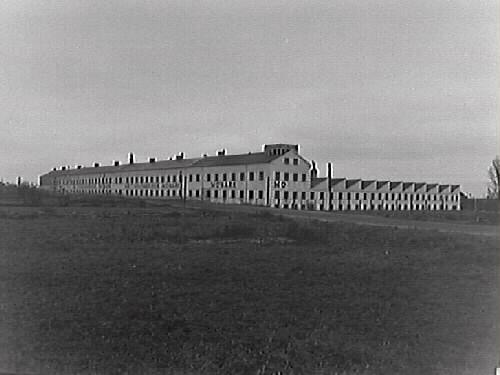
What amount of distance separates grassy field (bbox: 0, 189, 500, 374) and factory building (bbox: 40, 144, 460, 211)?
2.21 metres

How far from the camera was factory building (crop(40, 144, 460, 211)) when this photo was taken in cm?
1290

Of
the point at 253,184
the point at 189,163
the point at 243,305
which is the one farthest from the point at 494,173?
the point at 189,163

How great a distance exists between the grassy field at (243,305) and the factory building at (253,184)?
2.21 m

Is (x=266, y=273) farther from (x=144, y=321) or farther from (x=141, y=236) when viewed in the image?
(x=141, y=236)

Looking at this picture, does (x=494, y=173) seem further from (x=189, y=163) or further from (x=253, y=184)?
(x=189, y=163)

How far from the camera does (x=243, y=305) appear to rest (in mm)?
6949

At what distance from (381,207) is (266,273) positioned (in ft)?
107

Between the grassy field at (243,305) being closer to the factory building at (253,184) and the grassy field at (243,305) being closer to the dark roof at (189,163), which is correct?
the factory building at (253,184)

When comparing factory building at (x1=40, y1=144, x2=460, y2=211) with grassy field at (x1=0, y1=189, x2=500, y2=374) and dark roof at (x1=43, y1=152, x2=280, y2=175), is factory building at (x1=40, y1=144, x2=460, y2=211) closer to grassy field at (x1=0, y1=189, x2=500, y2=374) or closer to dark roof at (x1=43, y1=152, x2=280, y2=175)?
dark roof at (x1=43, y1=152, x2=280, y2=175)

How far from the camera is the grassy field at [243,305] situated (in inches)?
209

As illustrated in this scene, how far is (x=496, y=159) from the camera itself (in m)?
6.30

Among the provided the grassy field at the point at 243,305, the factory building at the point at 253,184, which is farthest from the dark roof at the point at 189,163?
the grassy field at the point at 243,305

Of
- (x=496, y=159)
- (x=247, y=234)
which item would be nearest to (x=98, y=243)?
(x=247, y=234)

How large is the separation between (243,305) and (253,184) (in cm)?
1400
